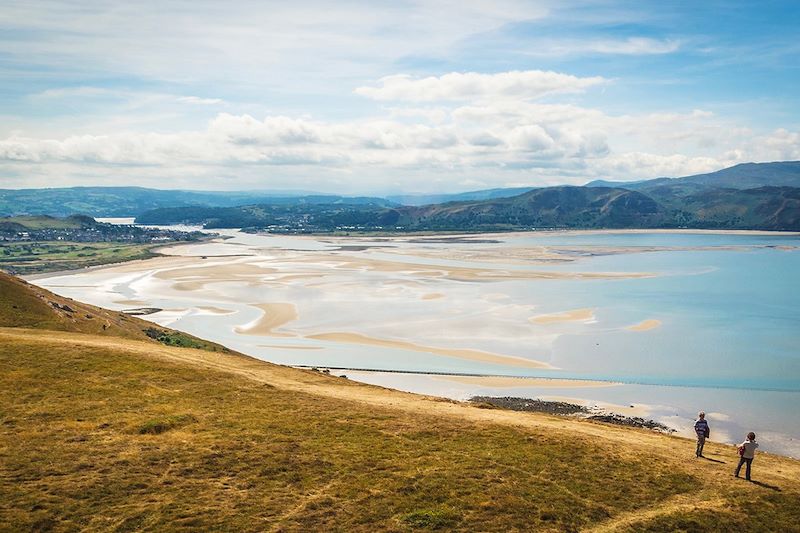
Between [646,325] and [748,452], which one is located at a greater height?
[748,452]

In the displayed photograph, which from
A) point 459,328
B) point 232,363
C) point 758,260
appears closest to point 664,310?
point 459,328

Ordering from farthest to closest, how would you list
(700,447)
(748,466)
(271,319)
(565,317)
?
(271,319) < (565,317) < (700,447) < (748,466)

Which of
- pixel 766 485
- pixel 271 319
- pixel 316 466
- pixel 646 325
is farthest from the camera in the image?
pixel 271 319

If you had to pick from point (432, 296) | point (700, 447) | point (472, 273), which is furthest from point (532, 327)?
point (472, 273)

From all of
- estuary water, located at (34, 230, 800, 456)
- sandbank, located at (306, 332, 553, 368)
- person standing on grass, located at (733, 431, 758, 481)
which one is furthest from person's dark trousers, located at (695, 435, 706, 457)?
sandbank, located at (306, 332, 553, 368)

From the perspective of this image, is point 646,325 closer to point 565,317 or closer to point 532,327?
point 565,317

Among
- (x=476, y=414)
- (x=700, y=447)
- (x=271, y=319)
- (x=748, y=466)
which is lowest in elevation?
(x=271, y=319)
